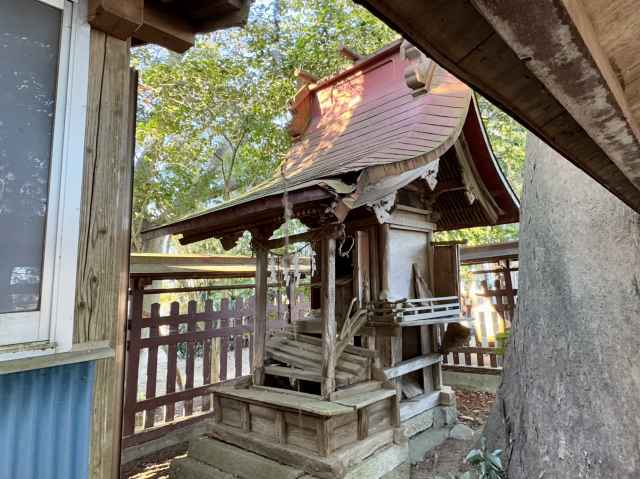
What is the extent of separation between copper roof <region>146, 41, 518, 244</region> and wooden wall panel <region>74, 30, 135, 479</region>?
77.4 inches

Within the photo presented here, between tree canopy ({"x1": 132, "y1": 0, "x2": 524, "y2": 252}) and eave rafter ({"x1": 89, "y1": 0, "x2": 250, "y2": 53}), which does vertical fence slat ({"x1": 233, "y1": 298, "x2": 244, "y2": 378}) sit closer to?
tree canopy ({"x1": 132, "y1": 0, "x2": 524, "y2": 252})

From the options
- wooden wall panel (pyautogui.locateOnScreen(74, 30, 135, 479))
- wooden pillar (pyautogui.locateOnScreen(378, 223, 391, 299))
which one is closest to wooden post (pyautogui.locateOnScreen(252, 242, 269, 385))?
wooden pillar (pyautogui.locateOnScreen(378, 223, 391, 299))

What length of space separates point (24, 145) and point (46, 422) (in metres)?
0.96

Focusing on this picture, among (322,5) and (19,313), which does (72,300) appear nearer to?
(19,313)

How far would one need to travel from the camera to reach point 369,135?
489cm

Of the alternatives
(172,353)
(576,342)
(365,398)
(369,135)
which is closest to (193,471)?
(172,353)

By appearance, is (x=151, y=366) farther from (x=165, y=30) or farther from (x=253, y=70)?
Result: (x=253, y=70)

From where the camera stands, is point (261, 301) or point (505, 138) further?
point (505, 138)

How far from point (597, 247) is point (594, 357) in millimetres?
768

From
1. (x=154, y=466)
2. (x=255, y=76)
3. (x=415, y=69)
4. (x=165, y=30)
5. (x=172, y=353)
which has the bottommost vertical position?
(x=154, y=466)

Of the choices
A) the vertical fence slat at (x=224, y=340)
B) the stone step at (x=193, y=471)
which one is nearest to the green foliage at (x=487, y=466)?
the stone step at (x=193, y=471)

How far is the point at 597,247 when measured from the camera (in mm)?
2578

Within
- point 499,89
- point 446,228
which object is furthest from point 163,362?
point 499,89

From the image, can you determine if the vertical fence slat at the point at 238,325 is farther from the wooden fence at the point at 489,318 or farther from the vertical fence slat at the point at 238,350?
the wooden fence at the point at 489,318
